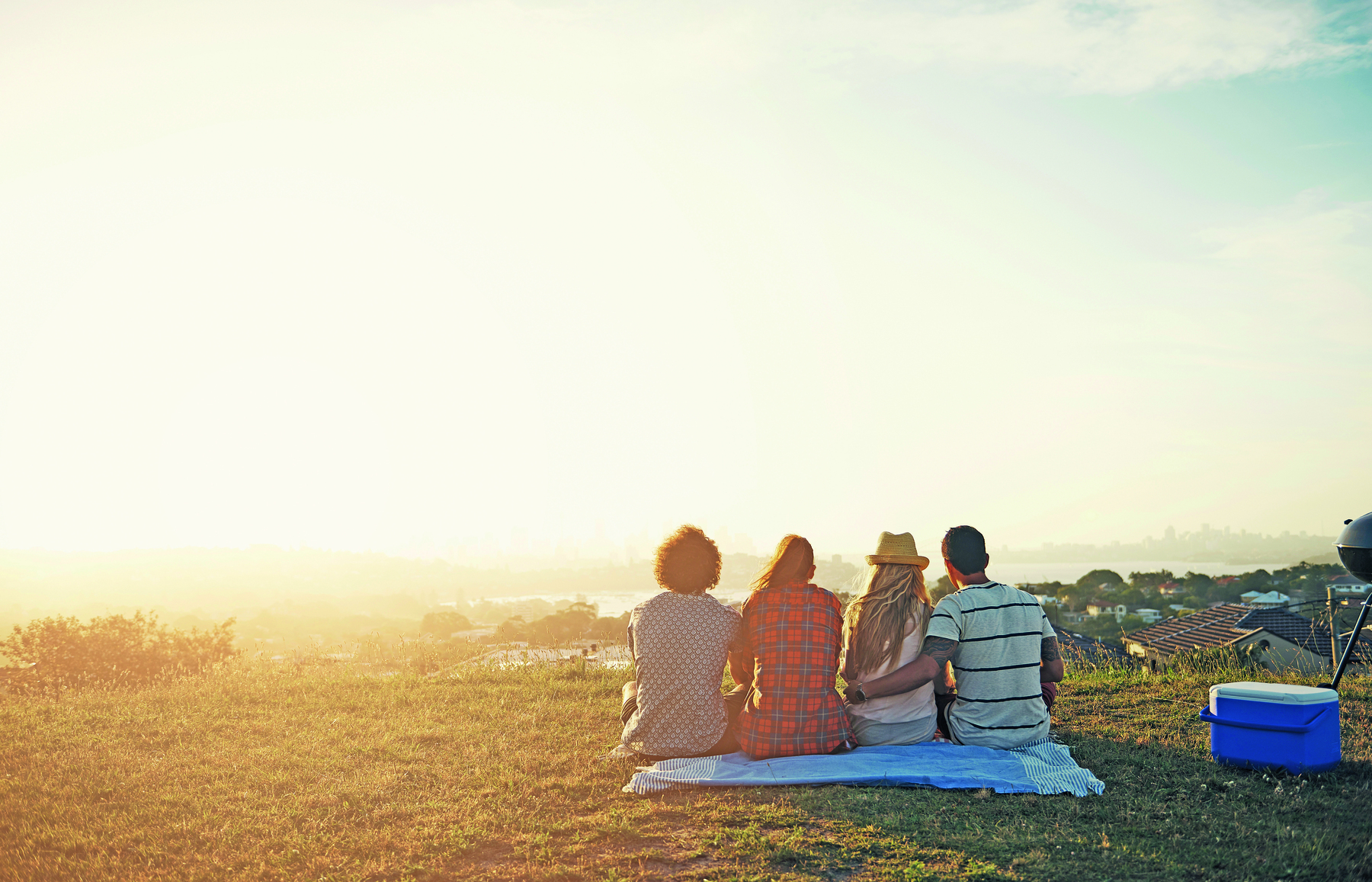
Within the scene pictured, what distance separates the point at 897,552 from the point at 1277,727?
253 centimetres

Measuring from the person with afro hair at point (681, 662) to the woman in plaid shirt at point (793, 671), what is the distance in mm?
220

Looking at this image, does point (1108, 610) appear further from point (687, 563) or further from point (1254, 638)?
point (687, 563)

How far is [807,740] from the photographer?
5.61 m

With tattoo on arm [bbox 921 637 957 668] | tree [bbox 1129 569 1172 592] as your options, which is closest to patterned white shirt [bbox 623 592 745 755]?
tattoo on arm [bbox 921 637 957 668]

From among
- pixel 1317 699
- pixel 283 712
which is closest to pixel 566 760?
pixel 283 712

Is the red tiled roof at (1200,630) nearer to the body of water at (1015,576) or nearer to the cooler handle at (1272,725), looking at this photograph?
the body of water at (1015,576)

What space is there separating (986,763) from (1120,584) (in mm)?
67453

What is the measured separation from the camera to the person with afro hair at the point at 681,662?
5.64 metres

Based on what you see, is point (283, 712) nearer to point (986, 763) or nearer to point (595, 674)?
point (595, 674)

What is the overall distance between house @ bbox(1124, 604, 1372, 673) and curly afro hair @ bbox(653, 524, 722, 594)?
6.61 m

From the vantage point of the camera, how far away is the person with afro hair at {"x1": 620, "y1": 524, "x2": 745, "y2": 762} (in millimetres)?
5645

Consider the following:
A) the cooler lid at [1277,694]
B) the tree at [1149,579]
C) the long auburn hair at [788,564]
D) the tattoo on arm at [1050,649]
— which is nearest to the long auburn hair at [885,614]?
the long auburn hair at [788,564]

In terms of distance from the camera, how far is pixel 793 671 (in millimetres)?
5555

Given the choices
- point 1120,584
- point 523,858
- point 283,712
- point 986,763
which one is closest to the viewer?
point 523,858
